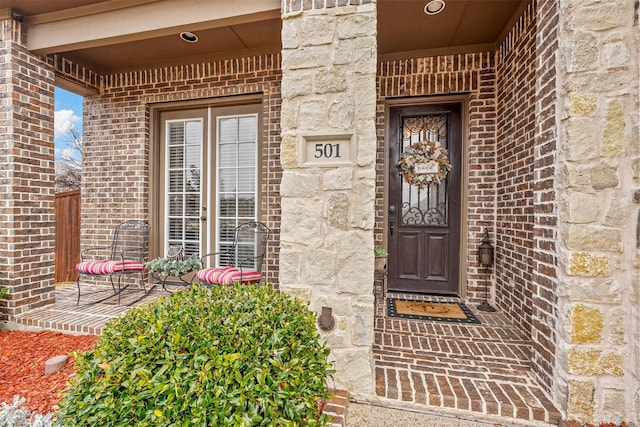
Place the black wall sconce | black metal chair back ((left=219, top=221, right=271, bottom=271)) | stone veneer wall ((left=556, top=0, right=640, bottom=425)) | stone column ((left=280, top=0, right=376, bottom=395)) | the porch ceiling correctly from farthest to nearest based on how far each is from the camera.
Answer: black metal chair back ((left=219, top=221, right=271, bottom=271)), the black wall sconce, the porch ceiling, stone column ((left=280, top=0, right=376, bottom=395)), stone veneer wall ((left=556, top=0, right=640, bottom=425))

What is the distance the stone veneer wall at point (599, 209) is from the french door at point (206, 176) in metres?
3.07

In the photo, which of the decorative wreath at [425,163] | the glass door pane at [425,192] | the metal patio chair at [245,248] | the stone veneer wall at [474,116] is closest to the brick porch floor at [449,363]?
the stone veneer wall at [474,116]

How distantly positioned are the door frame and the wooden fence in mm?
4505

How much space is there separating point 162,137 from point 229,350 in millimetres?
3879

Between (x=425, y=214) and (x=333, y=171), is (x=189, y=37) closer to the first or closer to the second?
(x=333, y=171)

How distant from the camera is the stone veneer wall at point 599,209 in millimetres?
1579

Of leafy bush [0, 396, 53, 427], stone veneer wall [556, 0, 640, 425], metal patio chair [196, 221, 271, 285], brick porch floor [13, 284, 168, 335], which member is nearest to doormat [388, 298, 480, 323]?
stone veneer wall [556, 0, 640, 425]

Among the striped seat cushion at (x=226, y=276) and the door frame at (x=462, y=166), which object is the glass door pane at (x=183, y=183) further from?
the door frame at (x=462, y=166)

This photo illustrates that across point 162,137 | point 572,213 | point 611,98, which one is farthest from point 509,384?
point 162,137

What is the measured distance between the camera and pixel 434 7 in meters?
2.68

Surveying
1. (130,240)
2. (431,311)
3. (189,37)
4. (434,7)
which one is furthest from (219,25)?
(431,311)

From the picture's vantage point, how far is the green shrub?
91cm

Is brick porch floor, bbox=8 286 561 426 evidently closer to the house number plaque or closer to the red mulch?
the red mulch

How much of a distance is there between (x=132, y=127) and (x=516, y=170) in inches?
178
